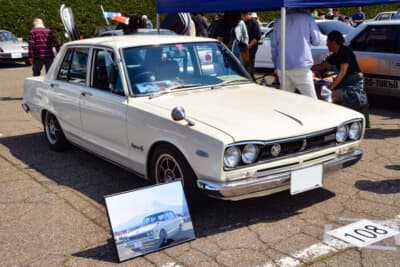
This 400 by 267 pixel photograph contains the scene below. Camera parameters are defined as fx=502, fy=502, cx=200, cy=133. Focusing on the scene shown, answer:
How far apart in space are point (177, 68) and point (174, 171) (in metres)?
1.18

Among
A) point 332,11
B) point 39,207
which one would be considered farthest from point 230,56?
point 332,11

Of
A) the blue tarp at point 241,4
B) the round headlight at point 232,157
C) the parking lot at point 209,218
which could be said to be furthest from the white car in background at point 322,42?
the round headlight at point 232,157

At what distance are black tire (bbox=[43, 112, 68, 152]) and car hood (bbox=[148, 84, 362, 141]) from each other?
2.11 metres

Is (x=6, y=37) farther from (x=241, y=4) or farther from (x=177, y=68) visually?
(x=177, y=68)

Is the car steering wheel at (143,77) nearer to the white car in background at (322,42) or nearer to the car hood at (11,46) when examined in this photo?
the white car in background at (322,42)

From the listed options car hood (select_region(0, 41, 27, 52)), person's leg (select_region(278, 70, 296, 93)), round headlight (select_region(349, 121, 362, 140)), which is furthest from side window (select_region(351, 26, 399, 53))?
car hood (select_region(0, 41, 27, 52))

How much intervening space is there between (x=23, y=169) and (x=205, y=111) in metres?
2.61

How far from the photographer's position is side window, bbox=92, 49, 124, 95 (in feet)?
15.6

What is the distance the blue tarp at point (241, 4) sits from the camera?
586 cm

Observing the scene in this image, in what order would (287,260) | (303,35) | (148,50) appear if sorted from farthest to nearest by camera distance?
(303,35) → (148,50) → (287,260)

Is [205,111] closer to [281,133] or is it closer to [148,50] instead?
[281,133]

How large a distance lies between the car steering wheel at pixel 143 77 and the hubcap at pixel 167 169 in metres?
0.84

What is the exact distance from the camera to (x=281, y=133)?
12.5ft

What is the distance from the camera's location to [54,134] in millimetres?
6266
